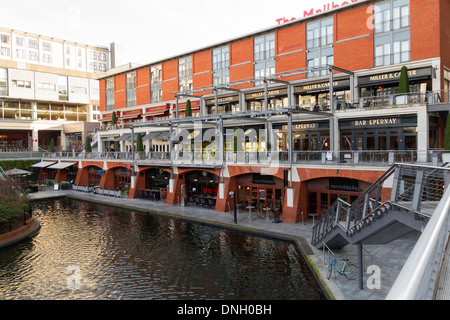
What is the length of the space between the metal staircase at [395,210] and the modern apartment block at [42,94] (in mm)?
52646

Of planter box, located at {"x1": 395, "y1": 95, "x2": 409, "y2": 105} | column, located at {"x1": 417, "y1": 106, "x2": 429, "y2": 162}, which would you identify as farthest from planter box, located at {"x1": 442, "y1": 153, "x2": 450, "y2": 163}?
planter box, located at {"x1": 395, "y1": 95, "x2": 409, "y2": 105}

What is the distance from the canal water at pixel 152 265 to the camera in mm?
12391

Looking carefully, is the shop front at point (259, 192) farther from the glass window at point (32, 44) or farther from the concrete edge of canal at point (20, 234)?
the glass window at point (32, 44)

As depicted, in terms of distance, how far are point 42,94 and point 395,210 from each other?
227 ft

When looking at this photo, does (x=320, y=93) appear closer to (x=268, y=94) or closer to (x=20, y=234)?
(x=268, y=94)

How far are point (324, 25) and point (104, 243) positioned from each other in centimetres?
2556

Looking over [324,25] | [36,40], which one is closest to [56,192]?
[324,25]

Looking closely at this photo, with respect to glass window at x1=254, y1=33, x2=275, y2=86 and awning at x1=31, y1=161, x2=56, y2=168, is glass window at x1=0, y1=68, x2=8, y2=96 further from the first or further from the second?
glass window at x1=254, y1=33, x2=275, y2=86

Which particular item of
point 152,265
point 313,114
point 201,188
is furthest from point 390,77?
point 152,265

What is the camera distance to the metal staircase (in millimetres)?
8500

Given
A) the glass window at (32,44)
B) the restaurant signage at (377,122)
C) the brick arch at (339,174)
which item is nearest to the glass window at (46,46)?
the glass window at (32,44)

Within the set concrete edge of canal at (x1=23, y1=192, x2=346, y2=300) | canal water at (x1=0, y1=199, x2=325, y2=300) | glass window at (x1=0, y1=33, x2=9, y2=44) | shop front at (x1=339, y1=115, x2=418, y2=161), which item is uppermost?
glass window at (x1=0, y1=33, x2=9, y2=44)

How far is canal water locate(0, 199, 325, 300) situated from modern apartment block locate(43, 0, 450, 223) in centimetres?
591
